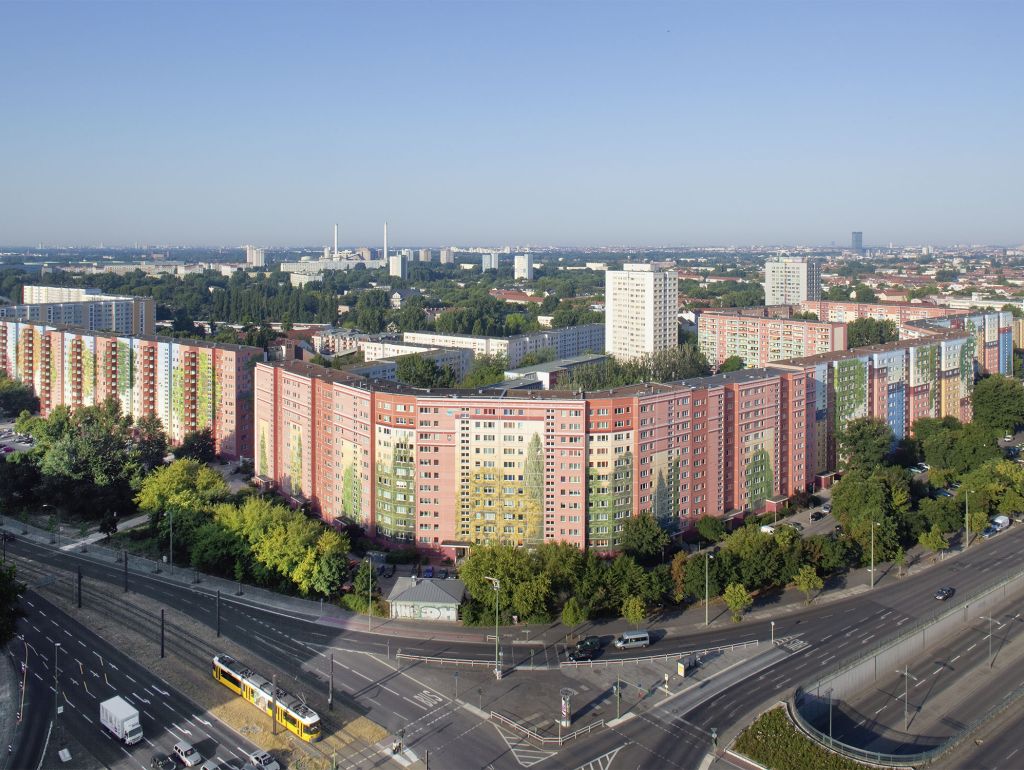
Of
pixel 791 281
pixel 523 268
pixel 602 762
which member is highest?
pixel 523 268

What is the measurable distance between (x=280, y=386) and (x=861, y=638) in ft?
76.2

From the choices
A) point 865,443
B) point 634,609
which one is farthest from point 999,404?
point 634,609

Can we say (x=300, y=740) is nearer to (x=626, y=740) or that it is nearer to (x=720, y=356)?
(x=626, y=740)

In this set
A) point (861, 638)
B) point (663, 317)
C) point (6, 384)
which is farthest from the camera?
point (663, 317)

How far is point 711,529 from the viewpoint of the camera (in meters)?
30.7

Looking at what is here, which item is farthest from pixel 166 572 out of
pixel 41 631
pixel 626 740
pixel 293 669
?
pixel 626 740

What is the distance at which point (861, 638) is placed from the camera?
24.3 m

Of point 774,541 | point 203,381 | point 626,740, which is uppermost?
point 203,381

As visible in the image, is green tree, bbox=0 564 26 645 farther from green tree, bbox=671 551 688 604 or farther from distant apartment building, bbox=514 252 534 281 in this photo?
distant apartment building, bbox=514 252 534 281

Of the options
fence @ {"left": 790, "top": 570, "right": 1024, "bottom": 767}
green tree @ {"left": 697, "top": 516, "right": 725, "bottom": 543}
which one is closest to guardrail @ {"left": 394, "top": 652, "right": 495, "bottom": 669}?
fence @ {"left": 790, "top": 570, "right": 1024, "bottom": 767}

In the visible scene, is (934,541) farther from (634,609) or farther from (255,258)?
(255,258)

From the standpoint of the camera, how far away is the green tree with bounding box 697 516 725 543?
30688mm

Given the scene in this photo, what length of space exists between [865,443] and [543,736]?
22858 millimetres

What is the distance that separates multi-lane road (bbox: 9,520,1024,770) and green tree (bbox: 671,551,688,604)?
4.23 ft
